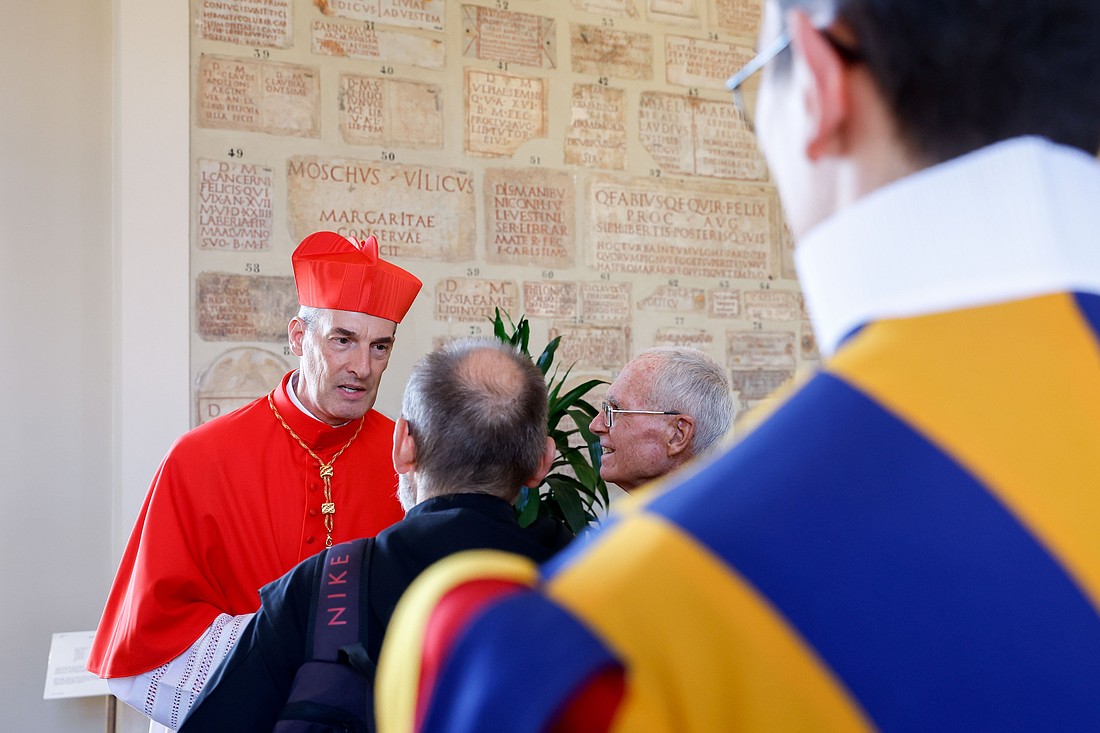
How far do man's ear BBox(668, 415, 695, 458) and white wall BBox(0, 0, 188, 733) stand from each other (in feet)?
8.23

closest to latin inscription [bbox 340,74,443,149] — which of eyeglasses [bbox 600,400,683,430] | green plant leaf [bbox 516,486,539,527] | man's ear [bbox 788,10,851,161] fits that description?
green plant leaf [bbox 516,486,539,527]

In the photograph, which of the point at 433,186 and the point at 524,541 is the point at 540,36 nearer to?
the point at 433,186

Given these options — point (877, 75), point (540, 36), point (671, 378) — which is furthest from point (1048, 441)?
point (540, 36)

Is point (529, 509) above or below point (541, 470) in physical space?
below

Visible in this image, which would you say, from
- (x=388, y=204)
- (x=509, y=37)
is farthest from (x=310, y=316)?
(x=509, y=37)

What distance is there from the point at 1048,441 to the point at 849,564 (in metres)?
0.14

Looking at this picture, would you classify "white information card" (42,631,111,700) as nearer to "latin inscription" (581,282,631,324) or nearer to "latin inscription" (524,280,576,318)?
"latin inscription" (524,280,576,318)

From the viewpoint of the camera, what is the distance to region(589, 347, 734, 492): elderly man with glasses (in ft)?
10.4

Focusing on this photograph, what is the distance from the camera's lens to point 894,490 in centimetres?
55

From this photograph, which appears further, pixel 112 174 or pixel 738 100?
pixel 112 174

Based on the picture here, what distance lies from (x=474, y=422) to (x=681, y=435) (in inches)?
54.2

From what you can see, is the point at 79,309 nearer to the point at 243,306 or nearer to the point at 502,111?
the point at 243,306

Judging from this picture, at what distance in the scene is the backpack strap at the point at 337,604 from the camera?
5.45 feet

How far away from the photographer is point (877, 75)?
65 cm
